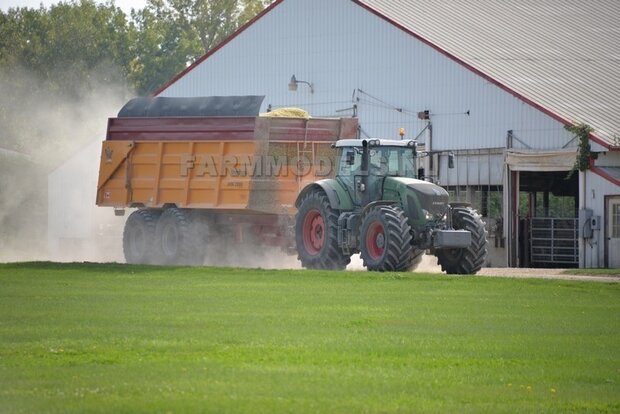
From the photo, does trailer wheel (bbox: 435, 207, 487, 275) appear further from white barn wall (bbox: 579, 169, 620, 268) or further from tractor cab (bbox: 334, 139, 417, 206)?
white barn wall (bbox: 579, 169, 620, 268)

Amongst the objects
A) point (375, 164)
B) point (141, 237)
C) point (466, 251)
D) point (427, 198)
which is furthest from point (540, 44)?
point (427, 198)

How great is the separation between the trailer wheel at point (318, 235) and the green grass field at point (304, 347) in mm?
4453

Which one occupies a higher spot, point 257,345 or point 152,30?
point 152,30

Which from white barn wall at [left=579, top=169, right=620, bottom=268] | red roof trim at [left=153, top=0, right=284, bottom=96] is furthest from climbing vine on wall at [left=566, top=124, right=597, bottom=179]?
red roof trim at [left=153, top=0, right=284, bottom=96]

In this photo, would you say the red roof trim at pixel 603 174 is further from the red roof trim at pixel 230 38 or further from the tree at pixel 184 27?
the tree at pixel 184 27

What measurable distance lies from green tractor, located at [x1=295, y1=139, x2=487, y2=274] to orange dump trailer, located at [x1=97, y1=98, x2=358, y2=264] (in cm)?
162

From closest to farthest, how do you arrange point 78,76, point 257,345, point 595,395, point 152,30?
point 595,395 < point 257,345 < point 78,76 < point 152,30

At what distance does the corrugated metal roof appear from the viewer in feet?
127

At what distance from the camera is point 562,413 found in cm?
1180

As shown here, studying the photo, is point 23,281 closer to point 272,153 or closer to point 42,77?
point 272,153

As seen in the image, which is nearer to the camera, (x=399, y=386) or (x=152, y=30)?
(x=399, y=386)

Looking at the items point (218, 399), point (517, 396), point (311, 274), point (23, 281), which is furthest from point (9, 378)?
point (311, 274)

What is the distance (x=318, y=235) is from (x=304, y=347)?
47.6 ft

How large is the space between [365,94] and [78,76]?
44.3 metres
